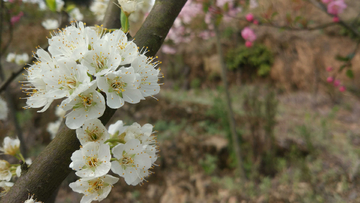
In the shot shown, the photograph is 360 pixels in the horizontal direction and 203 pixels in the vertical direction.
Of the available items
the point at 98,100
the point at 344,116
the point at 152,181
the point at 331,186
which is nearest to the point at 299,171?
the point at 331,186

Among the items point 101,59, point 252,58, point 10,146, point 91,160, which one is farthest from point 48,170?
point 252,58

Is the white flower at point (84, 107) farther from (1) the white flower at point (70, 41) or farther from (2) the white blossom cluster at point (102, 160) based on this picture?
(1) the white flower at point (70, 41)

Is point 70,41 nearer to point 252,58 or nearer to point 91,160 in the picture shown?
point 91,160

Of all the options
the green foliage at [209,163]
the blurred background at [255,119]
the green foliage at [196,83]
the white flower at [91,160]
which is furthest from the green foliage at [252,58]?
the white flower at [91,160]

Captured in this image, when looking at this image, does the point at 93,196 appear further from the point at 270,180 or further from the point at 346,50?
the point at 346,50

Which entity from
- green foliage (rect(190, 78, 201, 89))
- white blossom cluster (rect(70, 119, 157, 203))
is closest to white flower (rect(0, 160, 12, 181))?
white blossom cluster (rect(70, 119, 157, 203))

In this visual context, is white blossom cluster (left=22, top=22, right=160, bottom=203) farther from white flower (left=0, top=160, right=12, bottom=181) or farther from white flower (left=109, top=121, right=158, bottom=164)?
white flower (left=0, top=160, right=12, bottom=181)

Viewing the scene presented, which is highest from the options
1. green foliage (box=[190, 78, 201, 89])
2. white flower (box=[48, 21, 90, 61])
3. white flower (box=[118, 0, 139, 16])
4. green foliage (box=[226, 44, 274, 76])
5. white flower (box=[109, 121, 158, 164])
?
white flower (box=[118, 0, 139, 16])
